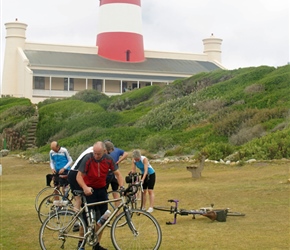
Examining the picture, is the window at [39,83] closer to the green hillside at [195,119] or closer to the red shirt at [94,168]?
the green hillside at [195,119]

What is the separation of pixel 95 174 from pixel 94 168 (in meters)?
0.09

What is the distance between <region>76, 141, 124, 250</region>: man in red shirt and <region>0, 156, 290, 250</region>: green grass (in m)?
1.07

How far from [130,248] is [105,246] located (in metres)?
1.09

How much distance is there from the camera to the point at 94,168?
9.15 meters

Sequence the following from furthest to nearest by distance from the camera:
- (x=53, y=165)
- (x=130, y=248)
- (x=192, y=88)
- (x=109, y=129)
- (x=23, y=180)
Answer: (x=192, y=88) → (x=109, y=129) → (x=23, y=180) → (x=53, y=165) → (x=130, y=248)

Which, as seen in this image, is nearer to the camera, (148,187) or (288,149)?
(148,187)

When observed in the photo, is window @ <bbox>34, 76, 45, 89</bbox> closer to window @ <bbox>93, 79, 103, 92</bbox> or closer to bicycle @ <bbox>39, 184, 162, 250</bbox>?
window @ <bbox>93, 79, 103, 92</bbox>

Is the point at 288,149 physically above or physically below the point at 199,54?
below

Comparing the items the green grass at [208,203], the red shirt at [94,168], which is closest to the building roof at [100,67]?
the green grass at [208,203]

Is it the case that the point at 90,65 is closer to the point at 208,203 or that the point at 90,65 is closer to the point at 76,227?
the point at 208,203

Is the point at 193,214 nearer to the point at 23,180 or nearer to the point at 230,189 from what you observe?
the point at 230,189

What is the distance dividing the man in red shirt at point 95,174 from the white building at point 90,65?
144ft

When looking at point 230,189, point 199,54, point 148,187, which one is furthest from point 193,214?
point 199,54

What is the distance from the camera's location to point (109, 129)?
113 feet
